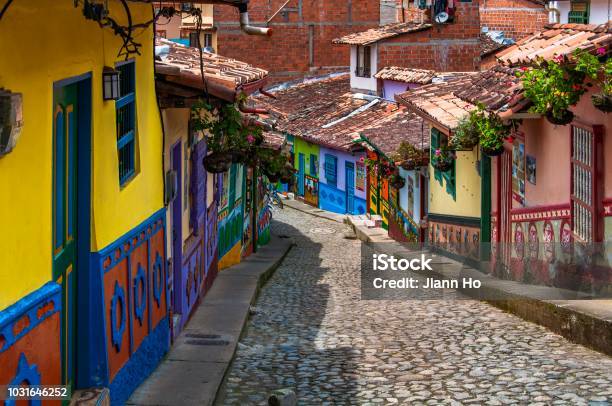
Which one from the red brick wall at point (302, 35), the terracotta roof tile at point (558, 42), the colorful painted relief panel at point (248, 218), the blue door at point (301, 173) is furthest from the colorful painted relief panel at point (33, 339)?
the red brick wall at point (302, 35)

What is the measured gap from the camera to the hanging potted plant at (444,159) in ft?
67.1

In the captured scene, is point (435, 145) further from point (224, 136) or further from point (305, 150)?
point (305, 150)

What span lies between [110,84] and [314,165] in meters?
33.1

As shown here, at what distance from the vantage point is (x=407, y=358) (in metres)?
10.9

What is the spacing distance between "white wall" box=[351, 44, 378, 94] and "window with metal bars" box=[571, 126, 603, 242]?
86.7ft

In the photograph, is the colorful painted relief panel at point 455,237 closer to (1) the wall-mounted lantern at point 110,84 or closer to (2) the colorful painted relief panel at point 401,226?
(2) the colorful painted relief panel at point 401,226

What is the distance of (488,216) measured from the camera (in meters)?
18.6

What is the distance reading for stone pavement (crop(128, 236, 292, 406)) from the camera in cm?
905

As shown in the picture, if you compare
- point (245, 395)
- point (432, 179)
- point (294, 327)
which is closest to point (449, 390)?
point (245, 395)

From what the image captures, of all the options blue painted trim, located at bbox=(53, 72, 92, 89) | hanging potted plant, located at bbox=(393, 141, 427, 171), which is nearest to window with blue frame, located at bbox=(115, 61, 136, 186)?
blue painted trim, located at bbox=(53, 72, 92, 89)

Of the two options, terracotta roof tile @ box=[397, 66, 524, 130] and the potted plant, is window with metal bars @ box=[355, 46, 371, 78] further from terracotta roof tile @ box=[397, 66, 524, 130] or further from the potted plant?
the potted plant

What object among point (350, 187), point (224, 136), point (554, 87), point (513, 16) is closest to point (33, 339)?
point (554, 87)

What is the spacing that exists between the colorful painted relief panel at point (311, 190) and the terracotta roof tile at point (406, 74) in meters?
5.03

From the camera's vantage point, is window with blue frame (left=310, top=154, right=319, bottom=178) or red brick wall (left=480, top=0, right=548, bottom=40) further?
red brick wall (left=480, top=0, right=548, bottom=40)
